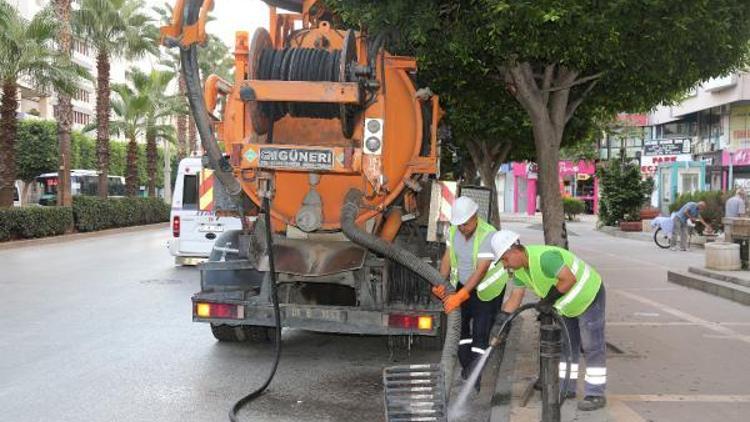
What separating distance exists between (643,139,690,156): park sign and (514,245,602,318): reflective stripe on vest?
39.5 meters

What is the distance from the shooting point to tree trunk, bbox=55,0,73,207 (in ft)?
88.6

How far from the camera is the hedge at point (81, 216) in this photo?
23391 mm

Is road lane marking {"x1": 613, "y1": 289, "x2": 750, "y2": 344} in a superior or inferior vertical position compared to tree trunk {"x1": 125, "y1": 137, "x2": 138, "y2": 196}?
inferior

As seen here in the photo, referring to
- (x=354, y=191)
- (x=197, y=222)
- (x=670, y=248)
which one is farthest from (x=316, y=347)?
(x=670, y=248)

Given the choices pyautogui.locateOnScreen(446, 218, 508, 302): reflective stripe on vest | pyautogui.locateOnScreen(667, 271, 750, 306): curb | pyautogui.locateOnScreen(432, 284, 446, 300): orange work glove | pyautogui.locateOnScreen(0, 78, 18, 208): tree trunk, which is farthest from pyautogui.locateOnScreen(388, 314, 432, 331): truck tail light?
pyautogui.locateOnScreen(0, 78, 18, 208): tree trunk

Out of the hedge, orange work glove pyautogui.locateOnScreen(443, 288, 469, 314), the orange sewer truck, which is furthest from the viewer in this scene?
the hedge

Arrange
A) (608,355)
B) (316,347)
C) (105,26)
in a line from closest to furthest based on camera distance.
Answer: (608,355) < (316,347) < (105,26)

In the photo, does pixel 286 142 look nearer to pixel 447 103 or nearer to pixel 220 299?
pixel 220 299

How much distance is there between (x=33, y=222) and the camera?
24.1 metres

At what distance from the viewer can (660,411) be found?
5.51 metres

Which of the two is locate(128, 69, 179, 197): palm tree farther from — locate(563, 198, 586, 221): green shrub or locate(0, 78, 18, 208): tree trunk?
locate(563, 198, 586, 221): green shrub

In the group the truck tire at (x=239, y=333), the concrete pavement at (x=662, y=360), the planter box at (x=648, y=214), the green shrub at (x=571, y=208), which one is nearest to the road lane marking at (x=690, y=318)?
the concrete pavement at (x=662, y=360)

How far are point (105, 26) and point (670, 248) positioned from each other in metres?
22.5

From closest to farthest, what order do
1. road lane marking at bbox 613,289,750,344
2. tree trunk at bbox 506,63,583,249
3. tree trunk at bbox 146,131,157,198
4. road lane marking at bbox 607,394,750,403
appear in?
road lane marking at bbox 607,394,750,403, tree trunk at bbox 506,63,583,249, road lane marking at bbox 613,289,750,344, tree trunk at bbox 146,131,157,198
